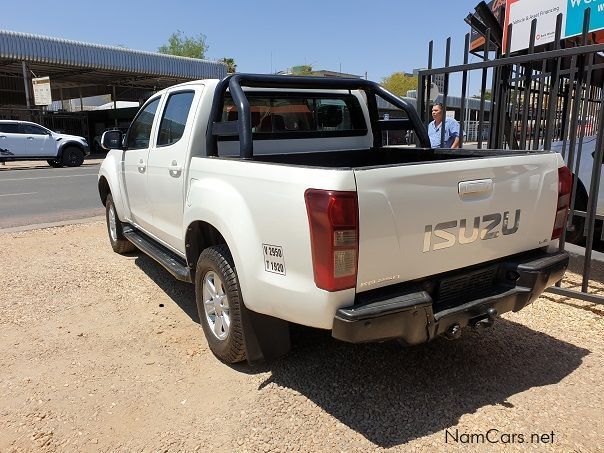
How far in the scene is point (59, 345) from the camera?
12.3 ft

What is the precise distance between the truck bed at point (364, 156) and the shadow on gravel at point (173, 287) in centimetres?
153

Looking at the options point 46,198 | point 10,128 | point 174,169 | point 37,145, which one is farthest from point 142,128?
point 10,128

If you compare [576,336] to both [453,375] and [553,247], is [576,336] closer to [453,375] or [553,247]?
[553,247]

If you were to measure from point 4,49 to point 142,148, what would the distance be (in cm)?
2284

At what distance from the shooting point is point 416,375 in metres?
3.23

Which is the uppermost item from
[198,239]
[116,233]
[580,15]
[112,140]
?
[580,15]

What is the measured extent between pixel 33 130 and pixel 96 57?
868cm

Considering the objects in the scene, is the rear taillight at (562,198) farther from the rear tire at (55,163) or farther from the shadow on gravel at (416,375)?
the rear tire at (55,163)

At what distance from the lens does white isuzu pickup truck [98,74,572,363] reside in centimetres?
243

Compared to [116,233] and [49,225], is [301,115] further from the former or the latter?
[49,225]

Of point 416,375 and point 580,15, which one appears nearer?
point 416,375

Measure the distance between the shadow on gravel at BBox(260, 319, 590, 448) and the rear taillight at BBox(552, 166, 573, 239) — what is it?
899 millimetres

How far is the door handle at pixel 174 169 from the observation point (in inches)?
149

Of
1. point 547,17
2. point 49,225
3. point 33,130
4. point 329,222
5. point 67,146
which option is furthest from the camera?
point 67,146
